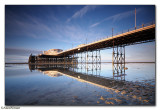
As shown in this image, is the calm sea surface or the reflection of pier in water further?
the reflection of pier in water

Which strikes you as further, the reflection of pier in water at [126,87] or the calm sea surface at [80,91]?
the reflection of pier in water at [126,87]

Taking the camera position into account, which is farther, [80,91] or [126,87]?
[126,87]

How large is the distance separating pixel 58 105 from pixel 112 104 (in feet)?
8.00

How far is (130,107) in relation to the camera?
3479mm
